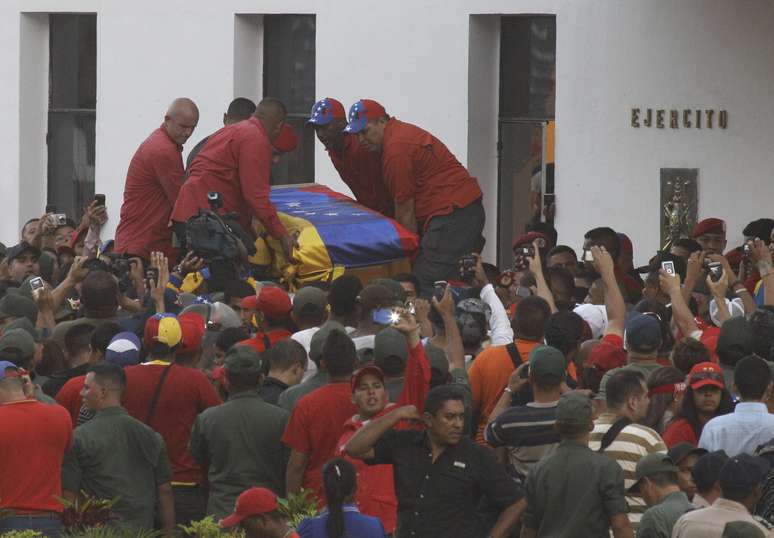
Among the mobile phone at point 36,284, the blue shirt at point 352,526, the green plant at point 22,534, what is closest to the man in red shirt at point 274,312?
the mobile phone at point 36,284

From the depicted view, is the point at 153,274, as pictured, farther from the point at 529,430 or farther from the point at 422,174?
the point at 529,430

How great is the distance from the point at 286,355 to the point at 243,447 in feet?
2.33

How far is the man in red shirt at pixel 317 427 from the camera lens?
31.6 ft

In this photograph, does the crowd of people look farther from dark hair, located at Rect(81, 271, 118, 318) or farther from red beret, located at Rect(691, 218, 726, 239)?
red beret, located at Rect(691, 218, 726, 239)

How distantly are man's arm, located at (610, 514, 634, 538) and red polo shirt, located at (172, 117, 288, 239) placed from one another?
21.2ft

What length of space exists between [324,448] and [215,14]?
10663 mm

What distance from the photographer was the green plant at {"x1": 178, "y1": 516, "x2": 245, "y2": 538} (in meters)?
8.98

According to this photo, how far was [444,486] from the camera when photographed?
883 centimetres

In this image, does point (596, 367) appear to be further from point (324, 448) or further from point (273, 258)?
point (273, 258)

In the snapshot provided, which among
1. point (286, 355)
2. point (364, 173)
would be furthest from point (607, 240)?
point (286, 355)

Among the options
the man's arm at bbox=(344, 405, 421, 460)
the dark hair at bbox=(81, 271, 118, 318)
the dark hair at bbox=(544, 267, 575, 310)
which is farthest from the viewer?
the dark hair at bbox=(544, 267, 575, 310)

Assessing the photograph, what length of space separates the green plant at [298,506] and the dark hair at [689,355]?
83.1 inches

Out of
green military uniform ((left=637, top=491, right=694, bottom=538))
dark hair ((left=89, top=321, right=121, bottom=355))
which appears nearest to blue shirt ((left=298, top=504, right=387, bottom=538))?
green military uniform ((left=637, top=491, right=694, bottom=538))

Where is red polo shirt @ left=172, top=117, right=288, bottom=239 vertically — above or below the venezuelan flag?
above
